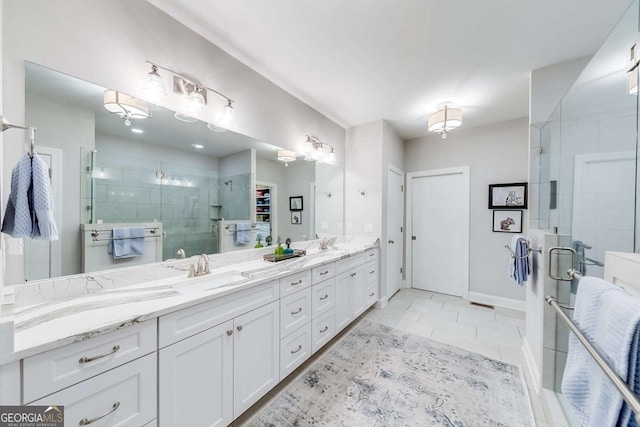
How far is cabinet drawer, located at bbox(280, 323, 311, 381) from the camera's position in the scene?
5.61 feet

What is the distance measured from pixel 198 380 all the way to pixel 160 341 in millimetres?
328

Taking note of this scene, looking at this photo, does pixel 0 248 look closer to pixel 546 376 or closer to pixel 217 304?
pixel 217 304

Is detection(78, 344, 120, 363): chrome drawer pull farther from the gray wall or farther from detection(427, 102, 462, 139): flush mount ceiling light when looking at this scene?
the gray wall

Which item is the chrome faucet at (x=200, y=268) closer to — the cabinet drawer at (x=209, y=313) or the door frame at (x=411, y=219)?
the cabinet drawer at (x=209, y=313)

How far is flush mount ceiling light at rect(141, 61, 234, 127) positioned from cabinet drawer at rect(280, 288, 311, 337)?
148 centimetres

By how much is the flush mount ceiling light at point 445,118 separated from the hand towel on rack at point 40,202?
320cm

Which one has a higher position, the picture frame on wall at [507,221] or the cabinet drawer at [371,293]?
the picture frame on wall at [507,221]

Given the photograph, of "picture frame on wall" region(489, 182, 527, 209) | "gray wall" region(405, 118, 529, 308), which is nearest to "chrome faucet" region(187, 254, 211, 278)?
"gray wall" region(405, 118, 529, 308)

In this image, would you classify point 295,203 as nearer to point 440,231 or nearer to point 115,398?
point 115,398

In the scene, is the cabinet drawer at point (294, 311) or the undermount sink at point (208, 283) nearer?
the undermount sink at point (208, 283)

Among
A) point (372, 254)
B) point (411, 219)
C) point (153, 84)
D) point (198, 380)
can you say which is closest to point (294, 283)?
point (198, 380)

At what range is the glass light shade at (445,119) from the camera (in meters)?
2.62

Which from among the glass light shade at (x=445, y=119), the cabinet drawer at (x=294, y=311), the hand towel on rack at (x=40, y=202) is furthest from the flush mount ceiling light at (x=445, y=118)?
the hand towel on rack at (x=40, y=202)

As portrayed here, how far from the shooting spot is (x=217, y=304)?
128 centimetres
